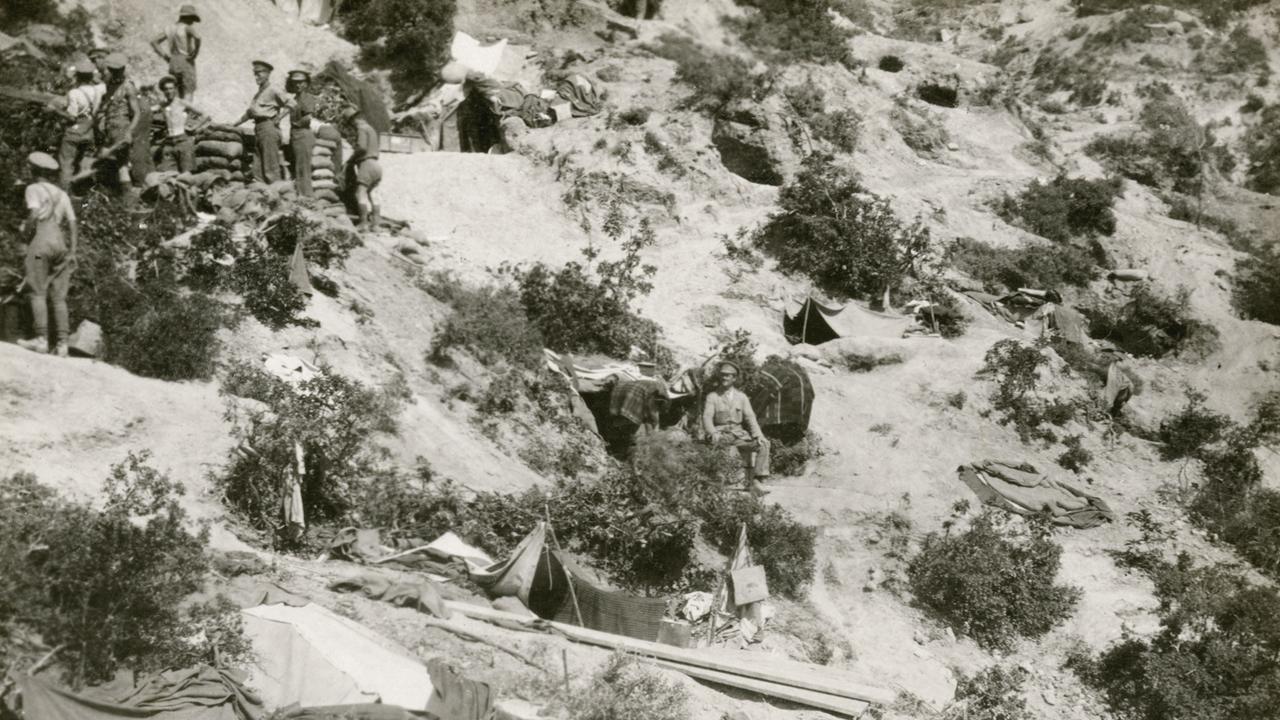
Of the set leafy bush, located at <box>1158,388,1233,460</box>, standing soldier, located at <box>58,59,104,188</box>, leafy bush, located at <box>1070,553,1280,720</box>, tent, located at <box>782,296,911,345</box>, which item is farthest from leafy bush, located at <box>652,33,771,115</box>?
leafy bush, located at <box>1070,553,1280,720</box>

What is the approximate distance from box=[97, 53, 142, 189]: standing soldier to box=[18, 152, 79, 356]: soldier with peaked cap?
9.13ft

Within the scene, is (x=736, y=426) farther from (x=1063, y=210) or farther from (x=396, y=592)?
(x=1063, y=210)

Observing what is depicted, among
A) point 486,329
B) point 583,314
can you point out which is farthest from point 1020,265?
point 486,329

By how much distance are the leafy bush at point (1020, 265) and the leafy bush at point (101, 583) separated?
1679 cm

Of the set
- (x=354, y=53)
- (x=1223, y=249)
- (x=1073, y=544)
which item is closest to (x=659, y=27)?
(x=354, y=53)

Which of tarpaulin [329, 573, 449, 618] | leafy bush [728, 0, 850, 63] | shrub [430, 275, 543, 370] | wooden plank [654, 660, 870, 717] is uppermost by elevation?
leafy bush [728, 0, 850, 63]

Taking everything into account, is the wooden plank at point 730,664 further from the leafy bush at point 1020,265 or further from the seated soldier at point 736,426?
the leafy bush at point 1020,265

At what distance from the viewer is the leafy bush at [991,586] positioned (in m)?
11.5

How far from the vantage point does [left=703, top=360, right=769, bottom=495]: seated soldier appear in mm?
13000

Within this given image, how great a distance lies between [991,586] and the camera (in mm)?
11648

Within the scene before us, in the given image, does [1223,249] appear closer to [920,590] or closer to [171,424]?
[920,590]

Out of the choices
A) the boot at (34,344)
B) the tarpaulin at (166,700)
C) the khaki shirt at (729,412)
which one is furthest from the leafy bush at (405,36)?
the tarpaulin at (166,700)

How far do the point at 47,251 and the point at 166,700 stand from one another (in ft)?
15.7

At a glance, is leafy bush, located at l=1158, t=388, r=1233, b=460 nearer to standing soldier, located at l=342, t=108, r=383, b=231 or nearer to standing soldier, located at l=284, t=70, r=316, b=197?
standing soldier, located at l=342, t=108, r=383, b=231
